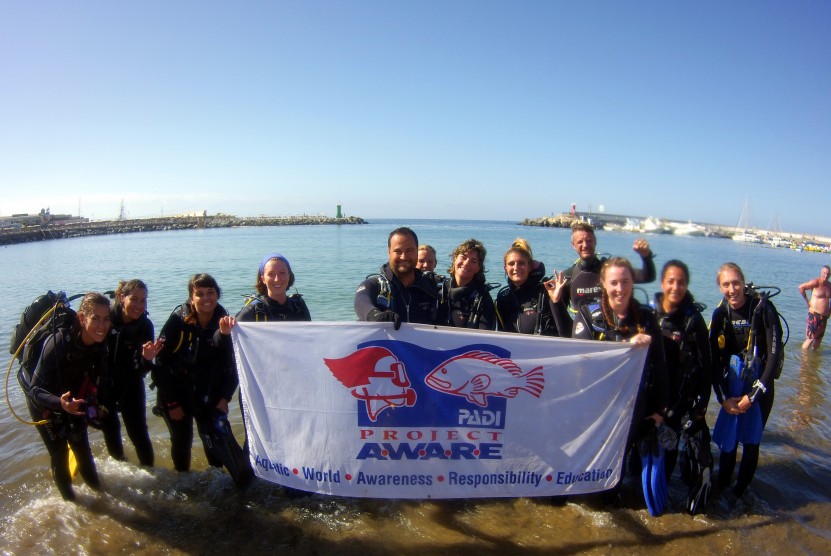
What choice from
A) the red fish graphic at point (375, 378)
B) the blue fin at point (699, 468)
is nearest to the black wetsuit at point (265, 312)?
the red fish graphic at point (375, 378)

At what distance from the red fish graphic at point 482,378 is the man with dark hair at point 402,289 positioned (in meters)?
0.59

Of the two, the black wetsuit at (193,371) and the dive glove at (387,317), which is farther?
the black wetsuit at (193,371)

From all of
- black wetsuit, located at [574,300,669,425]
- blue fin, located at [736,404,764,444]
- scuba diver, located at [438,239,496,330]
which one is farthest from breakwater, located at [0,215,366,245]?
blue fin, located at [736,404,764,444]

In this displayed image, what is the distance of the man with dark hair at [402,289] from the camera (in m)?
4.11

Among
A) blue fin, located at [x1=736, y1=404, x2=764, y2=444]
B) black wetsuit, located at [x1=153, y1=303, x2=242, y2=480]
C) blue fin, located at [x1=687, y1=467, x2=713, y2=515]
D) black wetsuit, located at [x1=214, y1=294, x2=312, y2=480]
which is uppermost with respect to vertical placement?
black wetsuit, located at [x1=214, y1=294, x2=312, y2=480]

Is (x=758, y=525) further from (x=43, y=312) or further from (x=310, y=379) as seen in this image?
(x=43, y=312)

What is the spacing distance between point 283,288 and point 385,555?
230cm

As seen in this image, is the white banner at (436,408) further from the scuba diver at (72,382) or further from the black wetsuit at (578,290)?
the scuba diver at (72,382)

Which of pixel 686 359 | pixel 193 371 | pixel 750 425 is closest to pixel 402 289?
pixel 193 371

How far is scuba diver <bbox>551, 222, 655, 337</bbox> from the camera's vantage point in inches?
177

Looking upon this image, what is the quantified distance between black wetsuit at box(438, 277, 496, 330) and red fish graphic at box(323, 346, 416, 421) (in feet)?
2.86

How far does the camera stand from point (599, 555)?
368 centimetres

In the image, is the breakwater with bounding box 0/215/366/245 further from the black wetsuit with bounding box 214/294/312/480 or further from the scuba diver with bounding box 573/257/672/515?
the scuba diver with bounding box 573/257/672/515

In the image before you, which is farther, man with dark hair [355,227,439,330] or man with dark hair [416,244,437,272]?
man with dark hair [416,244,437,272]
